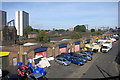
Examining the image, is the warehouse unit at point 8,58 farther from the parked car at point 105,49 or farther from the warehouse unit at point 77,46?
the parked car at point 105,49

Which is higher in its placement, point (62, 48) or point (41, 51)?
point (62, 48)

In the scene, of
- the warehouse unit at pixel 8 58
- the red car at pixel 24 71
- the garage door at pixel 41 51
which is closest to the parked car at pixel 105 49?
the garage door at pixel 41 51

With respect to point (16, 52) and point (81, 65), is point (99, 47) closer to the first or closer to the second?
point (81, 65)

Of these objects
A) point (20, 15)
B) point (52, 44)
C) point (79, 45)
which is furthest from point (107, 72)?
point (20, 15)

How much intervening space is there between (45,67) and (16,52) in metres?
5.05

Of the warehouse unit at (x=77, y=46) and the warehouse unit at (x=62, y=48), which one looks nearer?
the warehouse unit at (x=62, y=48)

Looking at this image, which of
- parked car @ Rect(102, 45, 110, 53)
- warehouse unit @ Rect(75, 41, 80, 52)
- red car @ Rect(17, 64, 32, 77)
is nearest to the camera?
red car @ Rect(17, 64, 32, 77)

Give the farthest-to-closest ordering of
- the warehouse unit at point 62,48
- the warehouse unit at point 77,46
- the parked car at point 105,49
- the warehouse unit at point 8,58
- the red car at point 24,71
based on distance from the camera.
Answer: the warehouse unit at point 77,46 < the parked car at point 105,49 < the warehouse unit at point 62,48 < the warehouse unit at point 8,58 < the red car at point 24,71

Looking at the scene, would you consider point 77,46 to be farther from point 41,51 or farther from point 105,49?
point 41,51

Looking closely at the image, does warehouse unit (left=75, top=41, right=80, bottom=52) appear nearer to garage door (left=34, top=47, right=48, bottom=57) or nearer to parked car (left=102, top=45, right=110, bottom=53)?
parked car (left=102, top=45, right=110, bottom=53)

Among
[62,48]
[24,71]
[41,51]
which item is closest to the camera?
[24,71]

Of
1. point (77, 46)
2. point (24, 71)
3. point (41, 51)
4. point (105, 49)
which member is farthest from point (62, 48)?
point (24, 71)

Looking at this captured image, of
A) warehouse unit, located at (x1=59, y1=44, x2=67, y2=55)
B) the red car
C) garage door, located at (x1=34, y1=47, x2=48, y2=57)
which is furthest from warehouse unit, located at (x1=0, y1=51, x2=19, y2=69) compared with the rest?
warehouse unit, located at (x1=59, y1=44, x2=67, y2=55)

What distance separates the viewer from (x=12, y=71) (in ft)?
47.4
